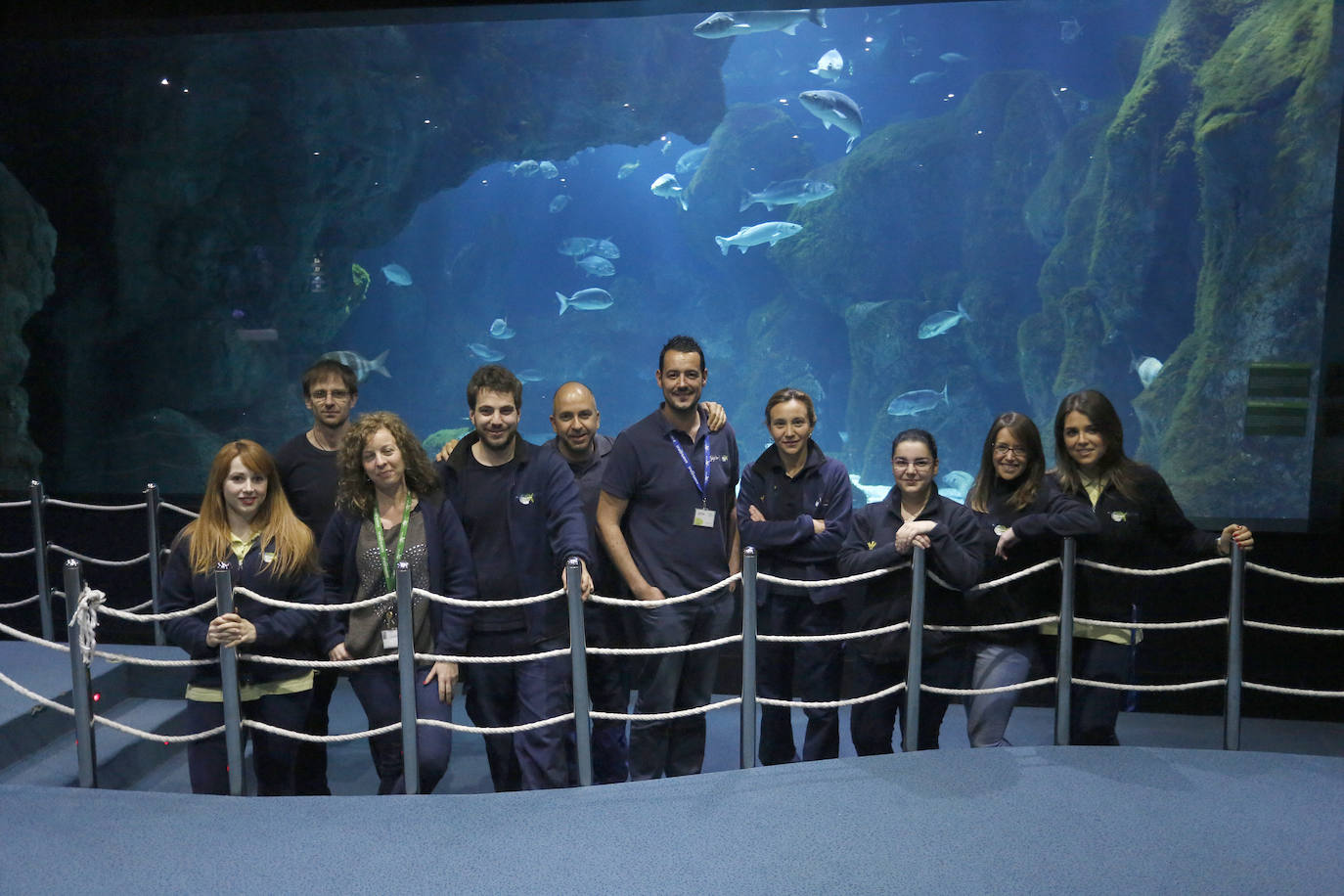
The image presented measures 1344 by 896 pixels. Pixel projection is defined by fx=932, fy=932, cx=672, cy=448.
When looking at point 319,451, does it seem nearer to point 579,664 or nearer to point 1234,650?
point 579,664

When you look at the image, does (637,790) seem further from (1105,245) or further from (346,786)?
(1105,245)

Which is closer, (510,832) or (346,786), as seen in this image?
(510,832)

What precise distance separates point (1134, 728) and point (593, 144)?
563 inches

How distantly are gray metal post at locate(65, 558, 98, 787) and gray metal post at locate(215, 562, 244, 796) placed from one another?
19.5 inches

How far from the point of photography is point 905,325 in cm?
2036

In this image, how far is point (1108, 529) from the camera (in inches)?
149

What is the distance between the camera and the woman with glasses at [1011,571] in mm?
3805

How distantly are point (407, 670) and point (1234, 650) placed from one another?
328cm

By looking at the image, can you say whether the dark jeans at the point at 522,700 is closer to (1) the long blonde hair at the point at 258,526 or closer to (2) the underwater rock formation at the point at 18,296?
(1) the long blonde hair at the point at 258,526

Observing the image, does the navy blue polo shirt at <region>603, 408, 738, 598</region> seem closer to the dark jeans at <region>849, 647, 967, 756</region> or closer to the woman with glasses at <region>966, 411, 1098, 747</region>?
the dark jeans at <region>849, 647, 967, 756</region>

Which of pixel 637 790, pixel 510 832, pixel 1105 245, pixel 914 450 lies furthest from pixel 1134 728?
pixel 1105 245

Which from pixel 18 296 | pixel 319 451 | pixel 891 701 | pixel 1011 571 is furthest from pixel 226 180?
pixel 1011 571

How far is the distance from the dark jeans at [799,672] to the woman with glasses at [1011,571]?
22.9 inches

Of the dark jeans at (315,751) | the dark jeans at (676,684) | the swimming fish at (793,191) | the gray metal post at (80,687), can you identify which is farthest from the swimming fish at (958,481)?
the gray metal post at (80,687)
